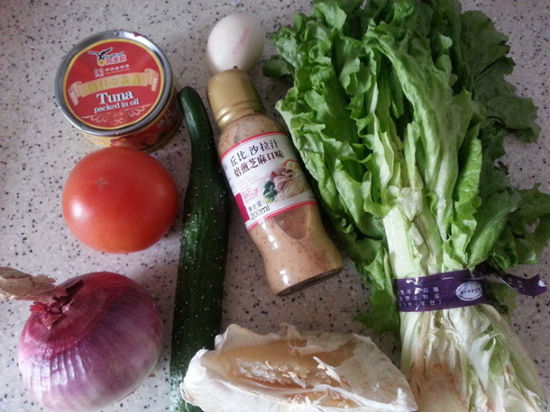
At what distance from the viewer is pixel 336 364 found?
71cm

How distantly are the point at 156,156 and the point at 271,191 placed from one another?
272 millimetres

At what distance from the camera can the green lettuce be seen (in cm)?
68

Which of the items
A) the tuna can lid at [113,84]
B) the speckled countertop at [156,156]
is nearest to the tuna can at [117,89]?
the tuna can lid at [113,84]

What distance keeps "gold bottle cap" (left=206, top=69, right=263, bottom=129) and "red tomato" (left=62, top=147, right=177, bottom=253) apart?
146 mm

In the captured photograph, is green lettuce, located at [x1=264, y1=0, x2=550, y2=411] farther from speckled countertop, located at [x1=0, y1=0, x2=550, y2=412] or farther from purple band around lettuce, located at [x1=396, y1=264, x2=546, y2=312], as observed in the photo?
speckled countertop, located at [x1=0, y1=0, x2=550, y2=412]

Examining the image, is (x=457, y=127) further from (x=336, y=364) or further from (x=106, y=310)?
(x=106, y=310)

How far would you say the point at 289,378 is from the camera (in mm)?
688

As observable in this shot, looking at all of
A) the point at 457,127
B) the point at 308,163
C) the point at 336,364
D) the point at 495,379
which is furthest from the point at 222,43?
the point at 495,379

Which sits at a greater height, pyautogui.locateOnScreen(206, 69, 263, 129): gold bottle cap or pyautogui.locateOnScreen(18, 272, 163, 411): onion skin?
pyautogui.locateOnScreen(206, 69, 263, 129): gold bottle cap

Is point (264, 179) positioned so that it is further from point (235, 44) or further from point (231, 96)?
point (235, 44)

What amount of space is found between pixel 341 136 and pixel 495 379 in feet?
1.30

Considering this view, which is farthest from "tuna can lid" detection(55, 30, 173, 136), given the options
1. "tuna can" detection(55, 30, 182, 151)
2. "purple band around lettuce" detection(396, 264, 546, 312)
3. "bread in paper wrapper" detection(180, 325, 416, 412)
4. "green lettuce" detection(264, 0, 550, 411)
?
"purple band around lettuce" detection(396, 264, 546, 312)

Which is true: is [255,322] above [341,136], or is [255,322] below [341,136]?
below

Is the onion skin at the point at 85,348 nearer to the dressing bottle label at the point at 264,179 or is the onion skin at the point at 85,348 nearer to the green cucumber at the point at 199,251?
the green cucumber at the point at 199,251
